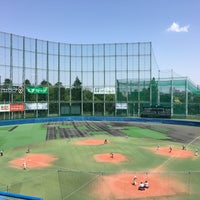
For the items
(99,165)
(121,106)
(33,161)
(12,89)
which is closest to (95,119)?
(121,106)

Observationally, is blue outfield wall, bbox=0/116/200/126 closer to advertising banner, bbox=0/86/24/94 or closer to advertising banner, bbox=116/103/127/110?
advertising banner, bbox=116/103/127/110

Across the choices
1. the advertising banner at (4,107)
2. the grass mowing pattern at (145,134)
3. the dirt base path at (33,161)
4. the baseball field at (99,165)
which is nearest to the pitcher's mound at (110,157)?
the baseball field at (99,165)

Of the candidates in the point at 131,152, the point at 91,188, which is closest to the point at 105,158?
the point at 131,152

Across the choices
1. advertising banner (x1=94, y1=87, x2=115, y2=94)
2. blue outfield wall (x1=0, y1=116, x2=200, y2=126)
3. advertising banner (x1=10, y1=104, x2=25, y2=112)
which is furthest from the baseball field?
Answer: advertising banner (x1=94, y1=87, x2=115, y2=94)

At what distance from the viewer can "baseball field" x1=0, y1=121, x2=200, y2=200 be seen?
25969mm

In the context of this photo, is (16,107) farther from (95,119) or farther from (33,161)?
(33,161)

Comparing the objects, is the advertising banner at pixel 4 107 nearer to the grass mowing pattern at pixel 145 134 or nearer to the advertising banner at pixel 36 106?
the advertising banner at pixel 36 106

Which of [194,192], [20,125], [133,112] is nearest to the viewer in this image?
[194,192]

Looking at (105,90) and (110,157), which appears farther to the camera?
(105,90)

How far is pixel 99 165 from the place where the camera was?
3647 cm

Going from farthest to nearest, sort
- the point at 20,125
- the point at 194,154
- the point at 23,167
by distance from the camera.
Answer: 1. the point at 20,125
2. the point at 194,154
3. the point at 23,167

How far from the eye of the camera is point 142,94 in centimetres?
9806

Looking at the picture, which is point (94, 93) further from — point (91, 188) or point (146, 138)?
point (91, 188)

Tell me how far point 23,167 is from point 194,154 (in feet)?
80.9
